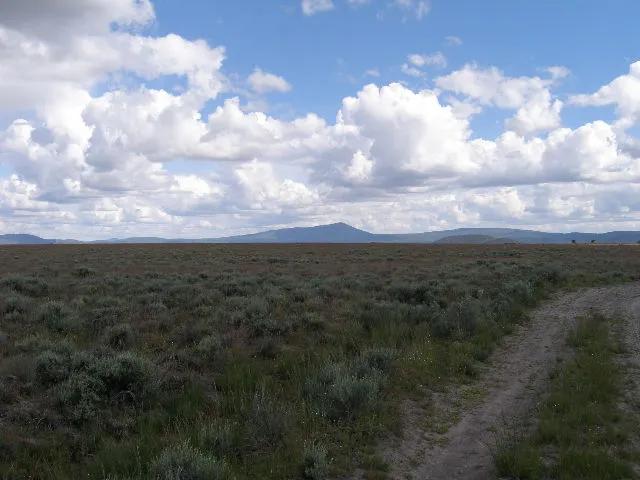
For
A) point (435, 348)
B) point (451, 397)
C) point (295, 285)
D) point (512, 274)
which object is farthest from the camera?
point (512, 274)

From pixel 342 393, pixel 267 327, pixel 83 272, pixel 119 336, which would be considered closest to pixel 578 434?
pixel 342 393

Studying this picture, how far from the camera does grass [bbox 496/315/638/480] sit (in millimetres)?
5863

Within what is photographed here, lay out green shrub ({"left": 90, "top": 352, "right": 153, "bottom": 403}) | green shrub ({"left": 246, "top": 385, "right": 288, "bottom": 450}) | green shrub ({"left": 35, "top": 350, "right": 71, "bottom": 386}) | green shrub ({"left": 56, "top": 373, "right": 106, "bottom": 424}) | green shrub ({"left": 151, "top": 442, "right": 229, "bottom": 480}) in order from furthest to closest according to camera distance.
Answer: green shrub ({"left": 35, "top": 350, "right": 71, "bottom": 386}), green shrub ({"left": 90, "top": 352, "right": 153, "bottom": 403}), green shrub ({"left": 56, "top": 373, "right": 106, "bottom": 424}), green shrub ({"left": 246, "top": 385, "right": 288, "bottom": 450}), green shrub ({"left": 151, "top": 442, "right": 229, "bottom": 480})

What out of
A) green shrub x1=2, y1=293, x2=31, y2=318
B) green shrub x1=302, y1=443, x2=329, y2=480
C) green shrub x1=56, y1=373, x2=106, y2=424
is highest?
green shrub x1=2, y1=293, x2=31, y2=318

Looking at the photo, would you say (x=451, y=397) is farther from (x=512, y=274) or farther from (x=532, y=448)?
(x=512, y=274)

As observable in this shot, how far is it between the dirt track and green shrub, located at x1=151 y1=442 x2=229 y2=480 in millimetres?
2176

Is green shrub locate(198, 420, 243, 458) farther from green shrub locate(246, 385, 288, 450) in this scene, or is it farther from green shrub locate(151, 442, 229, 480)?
green shrub locate(151, 442, 229, 480)

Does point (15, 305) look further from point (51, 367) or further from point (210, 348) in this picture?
point (210, 348)

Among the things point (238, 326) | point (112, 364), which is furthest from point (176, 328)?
point (112, 364)

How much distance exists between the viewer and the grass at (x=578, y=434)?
5.86 m

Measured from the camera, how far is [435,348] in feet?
37.3

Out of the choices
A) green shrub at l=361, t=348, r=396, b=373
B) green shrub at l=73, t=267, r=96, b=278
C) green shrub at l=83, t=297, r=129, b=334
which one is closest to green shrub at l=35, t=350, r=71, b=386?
green shrub at l=83, t=297, r=129, b=334

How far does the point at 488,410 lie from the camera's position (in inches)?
316

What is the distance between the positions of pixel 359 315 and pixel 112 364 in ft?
24.7
